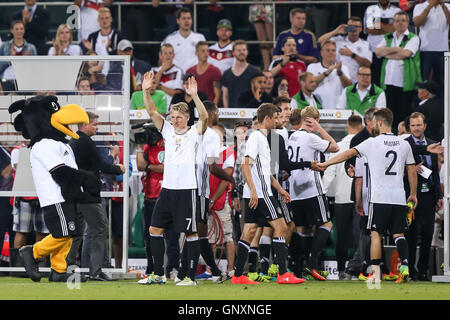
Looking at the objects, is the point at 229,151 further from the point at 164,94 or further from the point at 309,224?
the point at 164,94

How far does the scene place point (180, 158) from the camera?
34.0 feet

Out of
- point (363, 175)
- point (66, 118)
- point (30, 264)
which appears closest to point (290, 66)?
point (363, 175)

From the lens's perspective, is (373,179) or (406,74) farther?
(406,74)

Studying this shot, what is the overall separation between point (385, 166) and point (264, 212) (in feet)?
5.18

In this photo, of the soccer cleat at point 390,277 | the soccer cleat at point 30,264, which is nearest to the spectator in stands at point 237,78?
the soccer cleat at point 390,277

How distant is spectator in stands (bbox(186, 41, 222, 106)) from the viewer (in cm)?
1597

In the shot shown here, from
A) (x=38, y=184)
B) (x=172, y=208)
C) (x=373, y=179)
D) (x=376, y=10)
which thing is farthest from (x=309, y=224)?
(x=376, y=10)

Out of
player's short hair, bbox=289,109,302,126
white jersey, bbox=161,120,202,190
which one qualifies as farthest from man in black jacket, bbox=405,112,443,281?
white jersey, bbox=161,120,202,190

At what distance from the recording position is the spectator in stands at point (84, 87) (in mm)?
11977

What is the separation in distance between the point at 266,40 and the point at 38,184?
27.7ft

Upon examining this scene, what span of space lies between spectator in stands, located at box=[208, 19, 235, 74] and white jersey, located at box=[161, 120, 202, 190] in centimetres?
619

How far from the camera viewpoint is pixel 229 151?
12.5 m

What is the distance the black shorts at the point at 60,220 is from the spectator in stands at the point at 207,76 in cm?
626

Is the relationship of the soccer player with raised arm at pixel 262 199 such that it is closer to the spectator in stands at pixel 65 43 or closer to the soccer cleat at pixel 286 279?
the soccer cleat at pixel 286 279
